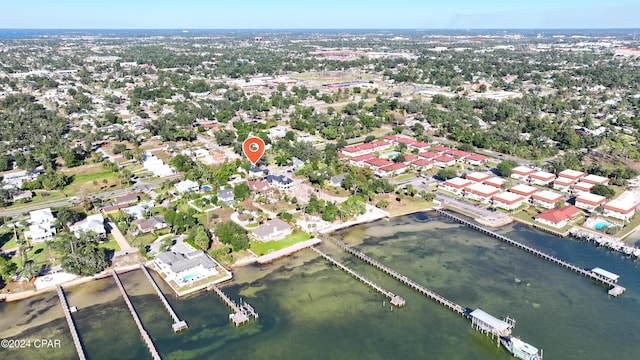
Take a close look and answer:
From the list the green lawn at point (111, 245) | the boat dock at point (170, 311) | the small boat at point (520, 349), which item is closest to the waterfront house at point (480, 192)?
the small boat at point (520, 349)

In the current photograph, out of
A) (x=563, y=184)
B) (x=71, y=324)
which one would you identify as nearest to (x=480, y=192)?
(x=563, y=184)

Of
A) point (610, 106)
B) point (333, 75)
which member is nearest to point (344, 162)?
point (610, 106)

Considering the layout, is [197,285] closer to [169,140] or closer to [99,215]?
[99,215]

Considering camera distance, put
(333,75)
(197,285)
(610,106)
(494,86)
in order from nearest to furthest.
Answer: (197,285), (610,106), (494,86), (333,75)

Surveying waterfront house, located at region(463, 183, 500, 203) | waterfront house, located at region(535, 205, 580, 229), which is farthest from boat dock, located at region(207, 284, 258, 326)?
waterfront house, located at region(535, 205, 580, 229)

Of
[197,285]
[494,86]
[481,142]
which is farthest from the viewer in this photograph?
[494,86]

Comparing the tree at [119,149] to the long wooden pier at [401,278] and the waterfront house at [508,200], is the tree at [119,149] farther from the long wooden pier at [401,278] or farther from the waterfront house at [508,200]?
the waterfront house at [508,200]
